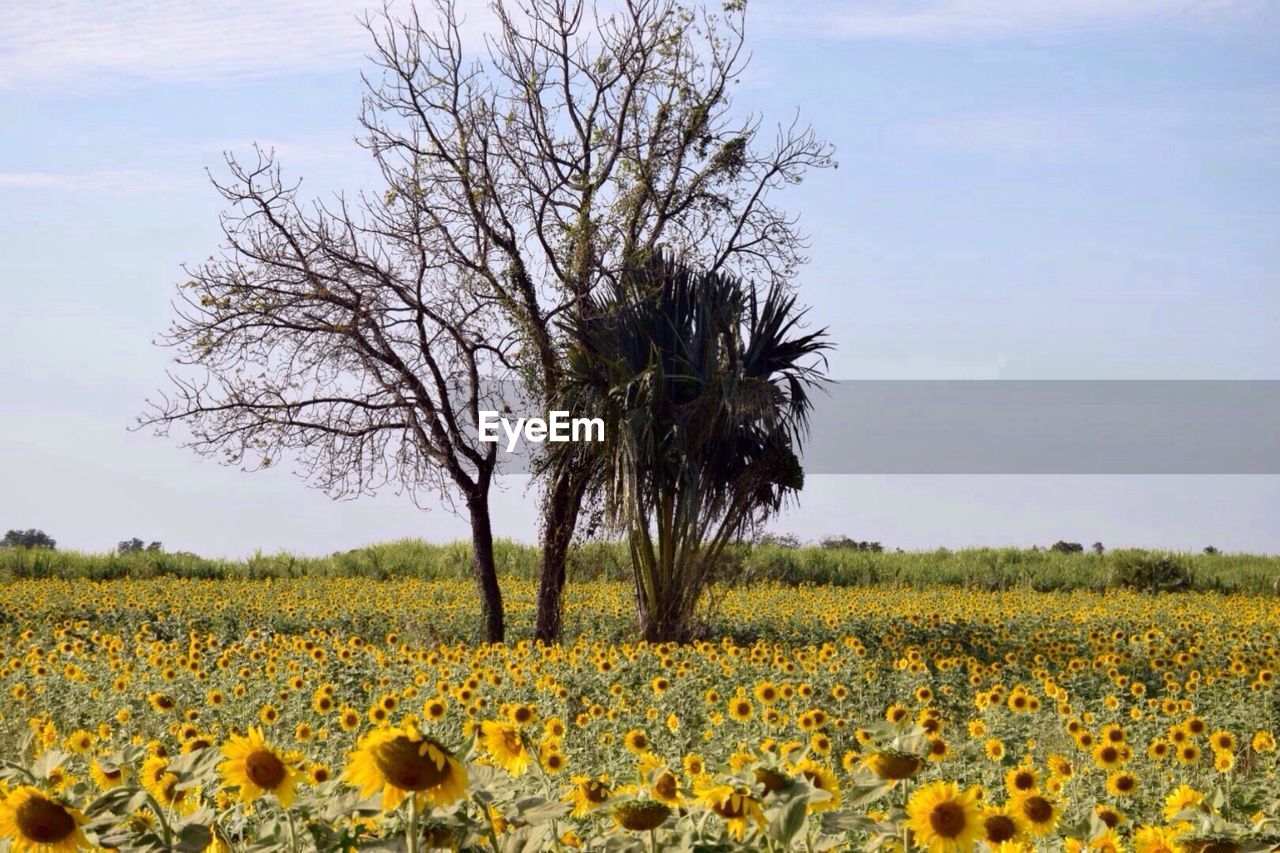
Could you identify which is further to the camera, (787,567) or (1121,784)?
(787,567)

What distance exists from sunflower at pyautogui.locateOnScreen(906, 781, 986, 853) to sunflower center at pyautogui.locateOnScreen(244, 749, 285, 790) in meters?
1.32

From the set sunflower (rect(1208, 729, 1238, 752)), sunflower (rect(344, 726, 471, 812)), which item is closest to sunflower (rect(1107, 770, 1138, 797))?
sunflower (rect(1208, 729, 1238, 752))

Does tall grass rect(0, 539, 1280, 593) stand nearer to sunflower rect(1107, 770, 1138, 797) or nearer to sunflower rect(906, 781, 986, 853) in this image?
sunflower rect(1107, 770, 1138, 797)

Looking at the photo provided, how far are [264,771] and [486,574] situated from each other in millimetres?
13212

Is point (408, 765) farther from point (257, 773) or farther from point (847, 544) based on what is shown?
point (847, 544)

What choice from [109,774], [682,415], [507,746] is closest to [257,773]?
[507,746]

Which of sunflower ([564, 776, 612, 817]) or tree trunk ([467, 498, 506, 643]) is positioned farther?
tree trunk ([467, 498, 506, 643])

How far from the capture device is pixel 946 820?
2.72 meters

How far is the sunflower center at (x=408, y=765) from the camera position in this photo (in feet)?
7.01

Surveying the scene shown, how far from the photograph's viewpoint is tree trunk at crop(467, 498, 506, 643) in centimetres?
Answer: 1580

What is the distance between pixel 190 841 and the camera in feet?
8.01

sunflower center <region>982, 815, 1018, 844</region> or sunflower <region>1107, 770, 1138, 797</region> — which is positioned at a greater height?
sunflower center <region>982, 815, 1018, 844</region>

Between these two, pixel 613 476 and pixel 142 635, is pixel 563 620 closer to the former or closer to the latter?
pixel 613 476

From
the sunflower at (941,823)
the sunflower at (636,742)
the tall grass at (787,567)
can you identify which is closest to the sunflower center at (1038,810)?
the sunflower at (941,823)
